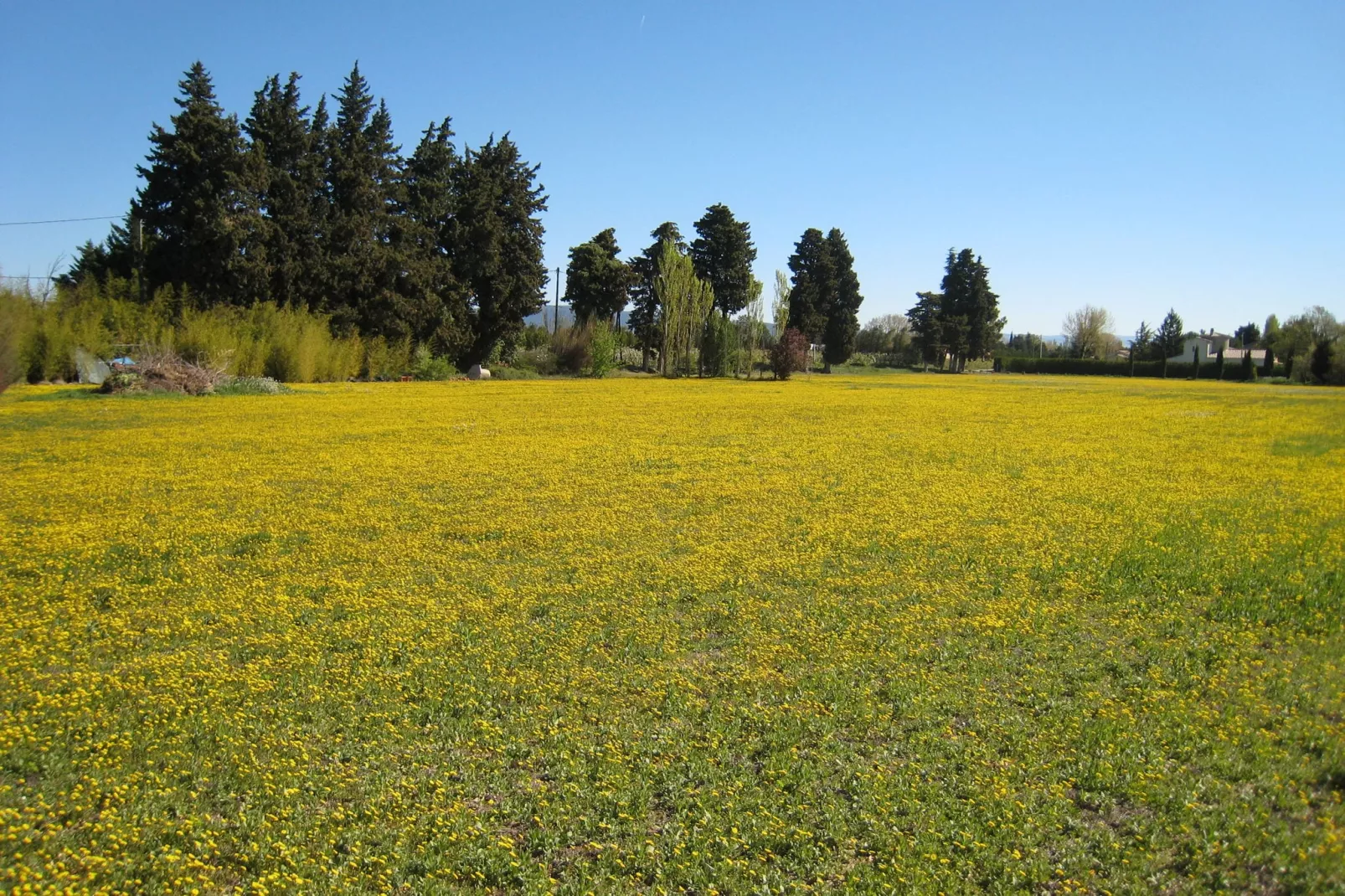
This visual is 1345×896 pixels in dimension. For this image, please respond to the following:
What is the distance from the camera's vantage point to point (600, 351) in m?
37.4

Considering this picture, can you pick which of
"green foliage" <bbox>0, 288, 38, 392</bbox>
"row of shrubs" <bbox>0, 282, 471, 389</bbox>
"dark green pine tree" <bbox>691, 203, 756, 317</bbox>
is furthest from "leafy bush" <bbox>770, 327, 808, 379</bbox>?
Answer: "green foliage" <bbox>0, 288, 38, 392</bbox>

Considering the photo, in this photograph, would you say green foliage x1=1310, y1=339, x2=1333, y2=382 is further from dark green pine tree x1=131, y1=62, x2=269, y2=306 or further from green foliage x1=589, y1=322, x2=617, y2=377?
dark green pine tree x1=131, y1=62, x2=269, y2=306

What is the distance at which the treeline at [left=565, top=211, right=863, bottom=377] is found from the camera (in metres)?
42.1

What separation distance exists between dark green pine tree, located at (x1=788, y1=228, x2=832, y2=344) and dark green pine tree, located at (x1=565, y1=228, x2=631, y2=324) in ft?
47.3

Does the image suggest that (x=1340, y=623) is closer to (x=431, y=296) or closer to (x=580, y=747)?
(x=580, y=747)

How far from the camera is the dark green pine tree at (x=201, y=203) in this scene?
25609 millimetres

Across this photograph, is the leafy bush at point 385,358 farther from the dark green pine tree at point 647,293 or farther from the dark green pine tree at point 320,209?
the dark green pine tree at point 647,293

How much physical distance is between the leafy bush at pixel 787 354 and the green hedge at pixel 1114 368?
1206 inches

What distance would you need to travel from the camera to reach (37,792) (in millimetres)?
2881

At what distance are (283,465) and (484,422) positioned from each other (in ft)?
20.6

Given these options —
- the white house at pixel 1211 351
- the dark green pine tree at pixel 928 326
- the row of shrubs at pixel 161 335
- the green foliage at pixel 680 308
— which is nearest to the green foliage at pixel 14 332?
the row of shrubs at pixel 161 335

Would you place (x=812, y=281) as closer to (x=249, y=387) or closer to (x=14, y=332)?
(x=249, y=387)

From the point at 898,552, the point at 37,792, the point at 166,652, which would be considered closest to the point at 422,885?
the point at 37,792

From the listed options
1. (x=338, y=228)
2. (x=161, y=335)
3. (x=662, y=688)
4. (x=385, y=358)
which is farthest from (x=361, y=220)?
(x=662, y=688)
